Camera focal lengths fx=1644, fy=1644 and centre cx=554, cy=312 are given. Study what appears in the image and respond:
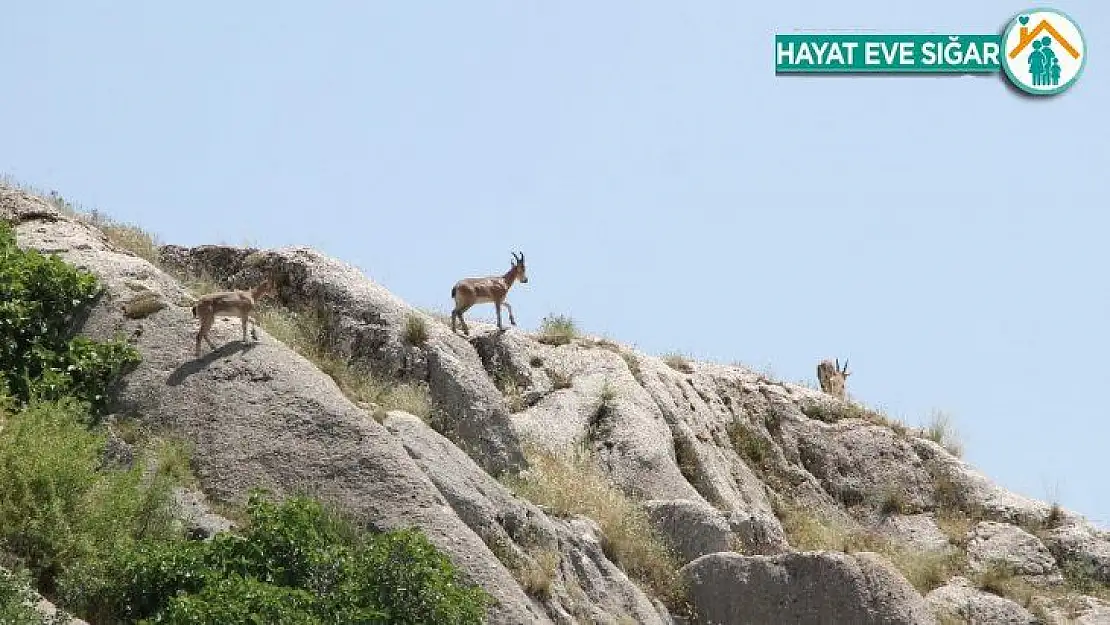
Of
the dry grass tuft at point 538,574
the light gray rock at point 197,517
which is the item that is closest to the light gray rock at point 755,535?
the dry grass tuft at point 538,574

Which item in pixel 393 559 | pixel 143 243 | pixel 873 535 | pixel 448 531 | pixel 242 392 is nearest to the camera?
pixel 393 559

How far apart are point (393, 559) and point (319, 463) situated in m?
2.77

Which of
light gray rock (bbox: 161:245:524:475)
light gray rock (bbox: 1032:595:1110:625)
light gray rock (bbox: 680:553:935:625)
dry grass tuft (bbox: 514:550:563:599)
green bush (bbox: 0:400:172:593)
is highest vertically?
light gray rock (bbox: 161:245:524:475)

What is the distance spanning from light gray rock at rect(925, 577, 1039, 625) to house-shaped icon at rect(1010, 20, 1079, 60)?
905 centimetres

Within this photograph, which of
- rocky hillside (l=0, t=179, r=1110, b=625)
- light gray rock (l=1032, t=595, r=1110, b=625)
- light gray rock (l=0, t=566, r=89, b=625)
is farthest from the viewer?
light gray rock (l=1032, t=595, r=1110, b=625)

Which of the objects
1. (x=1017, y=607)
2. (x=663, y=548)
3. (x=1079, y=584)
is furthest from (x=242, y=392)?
(x=1079, y=584)

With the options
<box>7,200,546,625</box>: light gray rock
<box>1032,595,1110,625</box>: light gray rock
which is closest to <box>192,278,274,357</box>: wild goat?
<box>7,200,546,625</box>: light gray rock

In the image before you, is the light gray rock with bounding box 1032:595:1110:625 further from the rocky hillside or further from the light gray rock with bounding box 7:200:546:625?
the light gray rock with bounding box 7:200:546:625

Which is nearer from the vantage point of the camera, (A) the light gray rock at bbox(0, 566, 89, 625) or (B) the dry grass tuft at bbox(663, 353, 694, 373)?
(A) the light gray rock at bbox(0, 566, 89, 625)

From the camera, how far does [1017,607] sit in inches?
1014

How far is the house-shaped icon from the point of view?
2773 centimetres

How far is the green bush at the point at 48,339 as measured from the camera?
21.3m

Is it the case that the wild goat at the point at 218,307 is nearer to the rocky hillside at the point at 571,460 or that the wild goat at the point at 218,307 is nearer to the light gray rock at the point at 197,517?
the rocky hillside at the point at 571,460

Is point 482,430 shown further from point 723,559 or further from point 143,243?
point 143,243
